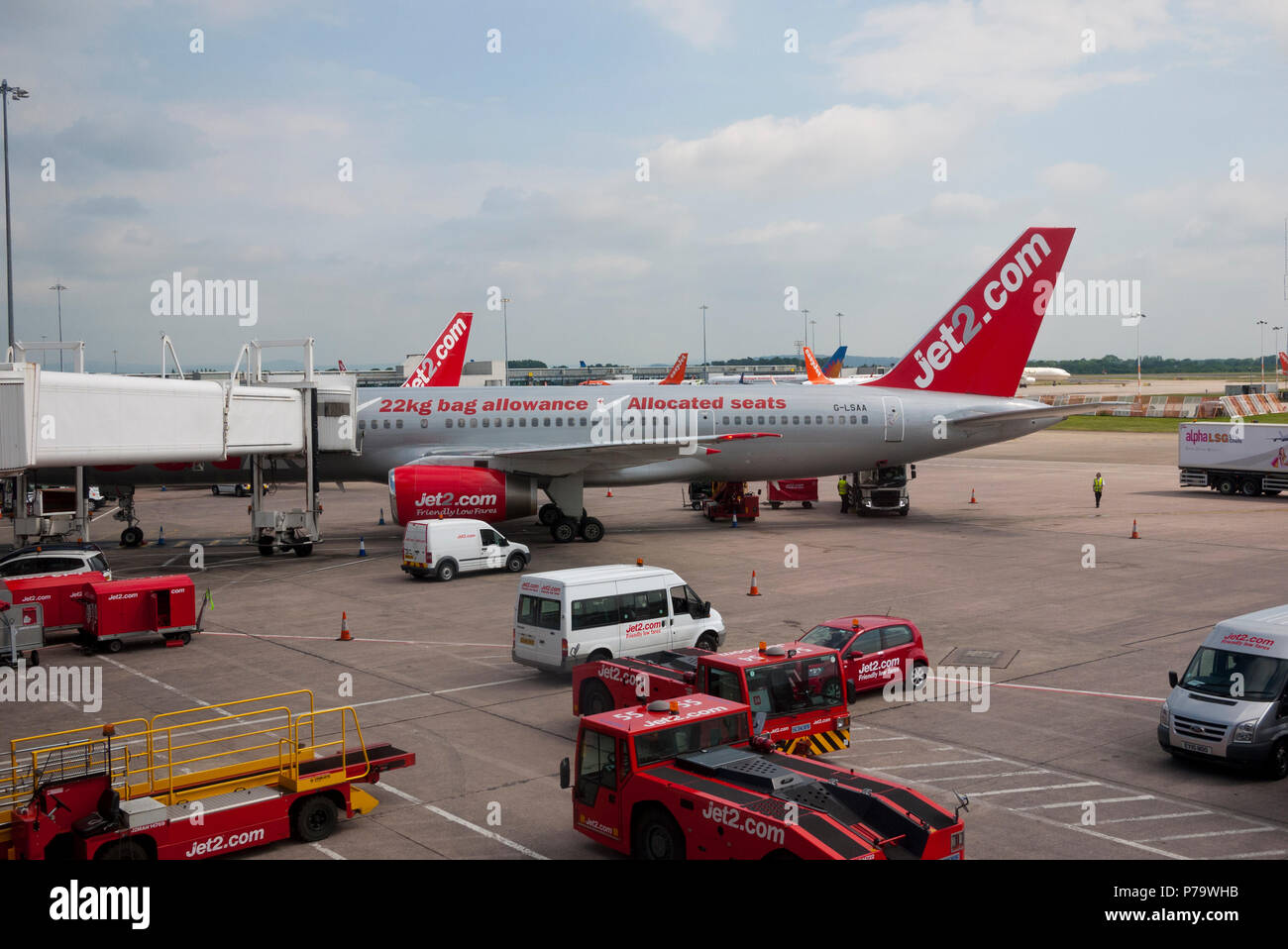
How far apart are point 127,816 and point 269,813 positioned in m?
1.70

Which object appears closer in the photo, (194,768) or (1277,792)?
(1277,792)

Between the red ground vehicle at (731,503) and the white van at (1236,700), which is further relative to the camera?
the red ground vehicle at (731,503)

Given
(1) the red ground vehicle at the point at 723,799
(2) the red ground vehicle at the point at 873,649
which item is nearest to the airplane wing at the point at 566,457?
(2) the red ground vehicle at the point at 873,649

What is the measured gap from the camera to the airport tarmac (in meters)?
14.6

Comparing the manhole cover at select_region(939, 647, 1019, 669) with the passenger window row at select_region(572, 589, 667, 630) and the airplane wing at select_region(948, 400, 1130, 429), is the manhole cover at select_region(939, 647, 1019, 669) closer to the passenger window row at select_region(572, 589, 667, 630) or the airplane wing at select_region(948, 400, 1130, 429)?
the passenger window row at select_region(572, 589, 667, 630)

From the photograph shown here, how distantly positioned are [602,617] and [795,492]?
3145 centimetres

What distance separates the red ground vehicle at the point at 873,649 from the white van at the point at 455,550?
14.8 m

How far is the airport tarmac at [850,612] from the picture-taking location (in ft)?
47.8

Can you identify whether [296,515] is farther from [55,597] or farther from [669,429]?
[669,429]

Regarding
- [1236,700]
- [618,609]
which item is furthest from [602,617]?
[1236,700]

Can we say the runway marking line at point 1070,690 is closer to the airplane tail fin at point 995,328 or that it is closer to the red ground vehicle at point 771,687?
the red ground vehicle at point 771,687
